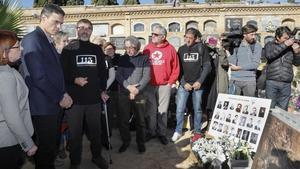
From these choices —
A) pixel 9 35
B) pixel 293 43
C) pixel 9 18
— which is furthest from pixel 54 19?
pixel 293 43

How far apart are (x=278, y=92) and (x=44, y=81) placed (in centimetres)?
365

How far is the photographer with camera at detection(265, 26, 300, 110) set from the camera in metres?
5.48

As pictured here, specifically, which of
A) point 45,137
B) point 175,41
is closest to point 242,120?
point 45,137

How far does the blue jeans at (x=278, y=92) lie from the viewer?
562 centimetres

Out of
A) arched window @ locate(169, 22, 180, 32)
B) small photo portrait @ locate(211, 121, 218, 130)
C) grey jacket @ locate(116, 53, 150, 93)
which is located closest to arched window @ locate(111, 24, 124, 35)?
arched window @ locate(169, 22, 180, 32)

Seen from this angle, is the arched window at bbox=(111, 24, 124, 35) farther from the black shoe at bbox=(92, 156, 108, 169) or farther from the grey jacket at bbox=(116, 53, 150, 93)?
the black shoe at bbox=(92, 156, 108, 169)

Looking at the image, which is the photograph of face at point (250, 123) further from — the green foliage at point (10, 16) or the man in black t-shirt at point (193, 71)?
the green foliage at point (10, 16)

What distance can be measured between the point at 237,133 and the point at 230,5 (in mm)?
34096

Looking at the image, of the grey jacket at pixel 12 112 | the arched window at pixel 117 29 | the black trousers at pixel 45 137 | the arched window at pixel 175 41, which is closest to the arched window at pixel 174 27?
the arched window at pixel 175 41

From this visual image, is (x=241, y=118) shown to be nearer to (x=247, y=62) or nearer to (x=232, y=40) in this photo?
(x=247, y=62)

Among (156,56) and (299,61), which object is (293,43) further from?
(156,56)

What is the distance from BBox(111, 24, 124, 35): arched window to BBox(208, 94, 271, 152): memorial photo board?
1304 inches

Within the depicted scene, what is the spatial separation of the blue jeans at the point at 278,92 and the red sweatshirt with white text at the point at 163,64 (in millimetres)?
1449

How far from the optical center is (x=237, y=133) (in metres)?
4.69
